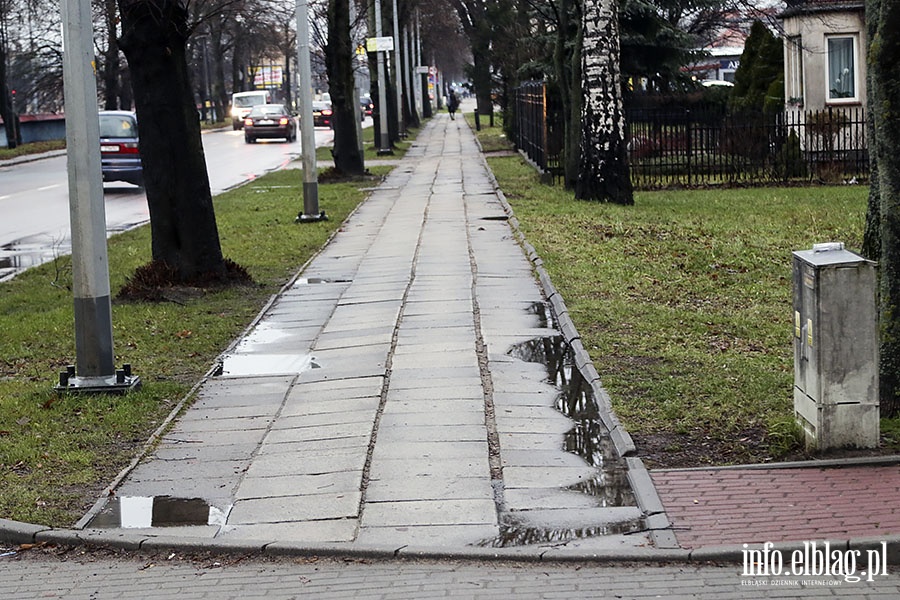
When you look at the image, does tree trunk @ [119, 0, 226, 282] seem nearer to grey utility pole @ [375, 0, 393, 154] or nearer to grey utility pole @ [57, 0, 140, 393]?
grey utility pole @ [57, 0, 140, 393]

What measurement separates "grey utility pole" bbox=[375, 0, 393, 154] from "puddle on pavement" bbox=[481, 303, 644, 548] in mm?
28130

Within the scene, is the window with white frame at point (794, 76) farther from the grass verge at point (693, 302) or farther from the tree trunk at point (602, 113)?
the tree trunk at point (602, 113)

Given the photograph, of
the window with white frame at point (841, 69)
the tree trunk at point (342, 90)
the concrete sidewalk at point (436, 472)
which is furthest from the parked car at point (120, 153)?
the concrete sidewalk at point (436, 472)

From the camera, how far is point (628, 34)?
34969 millimetres

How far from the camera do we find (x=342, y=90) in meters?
30.7

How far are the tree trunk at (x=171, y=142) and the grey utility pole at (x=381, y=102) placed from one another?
24614 millimetres

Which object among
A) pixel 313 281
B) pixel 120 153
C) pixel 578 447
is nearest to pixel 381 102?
pixel 120 153

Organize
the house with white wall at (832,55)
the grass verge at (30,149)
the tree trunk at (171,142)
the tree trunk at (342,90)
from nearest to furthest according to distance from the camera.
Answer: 1. the tree trunk at (171,142)
2. the house with white wall at (832,55)
3. the tree trunk at (342,90)
4. the grass verge at (30,149)

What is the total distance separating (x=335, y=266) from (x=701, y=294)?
486cm

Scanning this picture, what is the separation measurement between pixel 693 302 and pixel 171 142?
556cm

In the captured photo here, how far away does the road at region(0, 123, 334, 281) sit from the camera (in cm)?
1870

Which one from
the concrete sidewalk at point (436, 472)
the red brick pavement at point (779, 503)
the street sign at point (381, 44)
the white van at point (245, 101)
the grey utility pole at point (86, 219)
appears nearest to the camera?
the red brick pavement at point (779, 503)

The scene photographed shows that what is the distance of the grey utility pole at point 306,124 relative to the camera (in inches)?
784

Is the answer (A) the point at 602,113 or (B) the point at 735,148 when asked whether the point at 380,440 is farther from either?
(B) the point at 735,148
